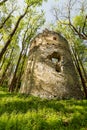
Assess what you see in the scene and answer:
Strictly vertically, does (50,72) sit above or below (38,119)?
below

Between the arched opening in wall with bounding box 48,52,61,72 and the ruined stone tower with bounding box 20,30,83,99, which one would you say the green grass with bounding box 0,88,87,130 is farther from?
the arched opening in wall with bounding box 48,52,61,72

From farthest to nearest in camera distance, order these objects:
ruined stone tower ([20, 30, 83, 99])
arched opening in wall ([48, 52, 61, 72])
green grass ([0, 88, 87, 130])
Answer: arched opening in wall ([48, 52, 61, 72]) < ruined stone tower ([20, 30, 83, 99]) < green grass ([0, 88, 87, 130])

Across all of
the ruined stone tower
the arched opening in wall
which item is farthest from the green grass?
the arched opening in wall

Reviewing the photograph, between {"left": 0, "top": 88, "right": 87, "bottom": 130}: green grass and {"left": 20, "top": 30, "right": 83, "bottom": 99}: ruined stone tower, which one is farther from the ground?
{"left": 0, "top": 88, "right": 87, "bottom": 130}: green grass

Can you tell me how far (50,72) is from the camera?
13305mm

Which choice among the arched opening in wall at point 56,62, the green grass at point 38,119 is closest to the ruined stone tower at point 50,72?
the arched opening in wall at point 56,62

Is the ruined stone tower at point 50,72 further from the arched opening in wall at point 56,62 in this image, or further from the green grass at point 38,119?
the green grass at point 38,119

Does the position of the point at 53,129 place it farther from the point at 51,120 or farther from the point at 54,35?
the point at 54,35

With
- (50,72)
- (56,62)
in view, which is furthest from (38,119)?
(56,62)

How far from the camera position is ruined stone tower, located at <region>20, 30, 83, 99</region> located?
12734 mm

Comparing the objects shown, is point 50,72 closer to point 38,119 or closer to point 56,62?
point 56,62

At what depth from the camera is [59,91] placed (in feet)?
41.4

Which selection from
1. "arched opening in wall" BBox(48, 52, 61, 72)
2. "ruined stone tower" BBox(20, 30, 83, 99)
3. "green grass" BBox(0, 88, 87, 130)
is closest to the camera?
"green grass" BBox(0, 88, 87, 130)

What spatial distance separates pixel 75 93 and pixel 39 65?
114 inches
